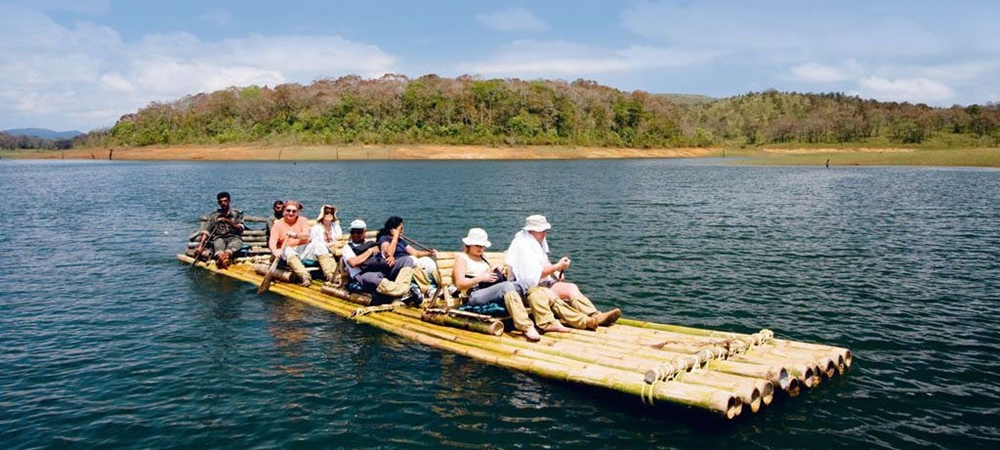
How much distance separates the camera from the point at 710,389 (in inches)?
405

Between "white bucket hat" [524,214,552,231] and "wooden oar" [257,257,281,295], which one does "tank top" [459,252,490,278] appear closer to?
"white bucket hat" [524,214,552,231]

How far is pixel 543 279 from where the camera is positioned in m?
14.4

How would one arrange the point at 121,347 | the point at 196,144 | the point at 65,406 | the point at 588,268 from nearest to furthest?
the point at 65,406 → the point at 121,347 → the point at 588,268 → the point at 196,144

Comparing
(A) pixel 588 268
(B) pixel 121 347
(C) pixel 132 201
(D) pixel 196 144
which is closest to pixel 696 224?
(A) pixel 588 268

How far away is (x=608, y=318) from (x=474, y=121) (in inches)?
5518

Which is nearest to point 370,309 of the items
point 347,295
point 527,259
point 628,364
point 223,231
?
point 347,295

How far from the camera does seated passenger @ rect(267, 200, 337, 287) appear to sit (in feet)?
64.7

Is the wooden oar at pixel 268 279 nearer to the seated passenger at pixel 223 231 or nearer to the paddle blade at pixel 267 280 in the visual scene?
the paddle blade at pixel 267 280

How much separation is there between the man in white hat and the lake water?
201 centimetres

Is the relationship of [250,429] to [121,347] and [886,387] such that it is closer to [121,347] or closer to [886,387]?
[121,347]

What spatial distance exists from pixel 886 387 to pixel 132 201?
50.7 meters

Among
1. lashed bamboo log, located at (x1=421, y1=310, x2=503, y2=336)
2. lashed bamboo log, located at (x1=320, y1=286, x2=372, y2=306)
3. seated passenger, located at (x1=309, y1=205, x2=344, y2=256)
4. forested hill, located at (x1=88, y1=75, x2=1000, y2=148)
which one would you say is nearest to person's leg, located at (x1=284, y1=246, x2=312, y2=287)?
seated passenger, located at (x1=309, y1=205, x2=344, y2=256)

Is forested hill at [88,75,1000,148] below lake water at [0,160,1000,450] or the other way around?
the other way around

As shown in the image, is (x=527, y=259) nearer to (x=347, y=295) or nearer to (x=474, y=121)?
(x=347, y=295)
